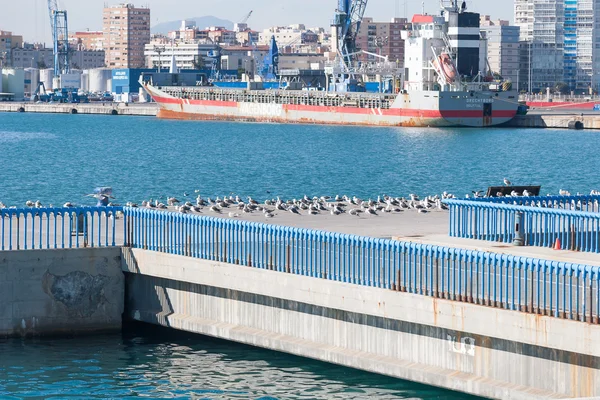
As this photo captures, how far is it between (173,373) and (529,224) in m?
8.49

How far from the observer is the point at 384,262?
23.5 metres

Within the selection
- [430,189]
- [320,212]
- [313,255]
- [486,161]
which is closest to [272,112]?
[486,161]

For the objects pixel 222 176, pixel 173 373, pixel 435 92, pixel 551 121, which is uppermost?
pixel 435 92

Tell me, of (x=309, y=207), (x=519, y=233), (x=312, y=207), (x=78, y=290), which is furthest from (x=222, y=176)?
(x=78, y=290)

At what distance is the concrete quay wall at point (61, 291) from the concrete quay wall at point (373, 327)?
484mm

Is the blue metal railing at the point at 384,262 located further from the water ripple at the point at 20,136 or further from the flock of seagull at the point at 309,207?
the water ripple at the point at 20,136

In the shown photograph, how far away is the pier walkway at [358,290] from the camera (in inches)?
818

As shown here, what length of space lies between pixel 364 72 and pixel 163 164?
279ft

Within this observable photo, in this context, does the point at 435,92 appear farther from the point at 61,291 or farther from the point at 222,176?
the point at 61,291

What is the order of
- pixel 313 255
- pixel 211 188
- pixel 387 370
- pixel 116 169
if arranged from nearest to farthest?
pixel 387 370 < pixel 313 255 < pixel 211 188 < pixel 116 169

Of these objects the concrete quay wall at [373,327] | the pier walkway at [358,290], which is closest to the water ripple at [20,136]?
the pier walkway at [358,290]

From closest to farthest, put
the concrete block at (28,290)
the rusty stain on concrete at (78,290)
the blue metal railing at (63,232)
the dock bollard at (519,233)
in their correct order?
the concrete block at (28,290) → the rusty stain on concrete at (78,290) → the blue metal railing at (63,232) → the dock bollard at (519,233)

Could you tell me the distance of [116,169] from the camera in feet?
283

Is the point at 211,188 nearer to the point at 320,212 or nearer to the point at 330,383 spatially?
the point at 320,212
